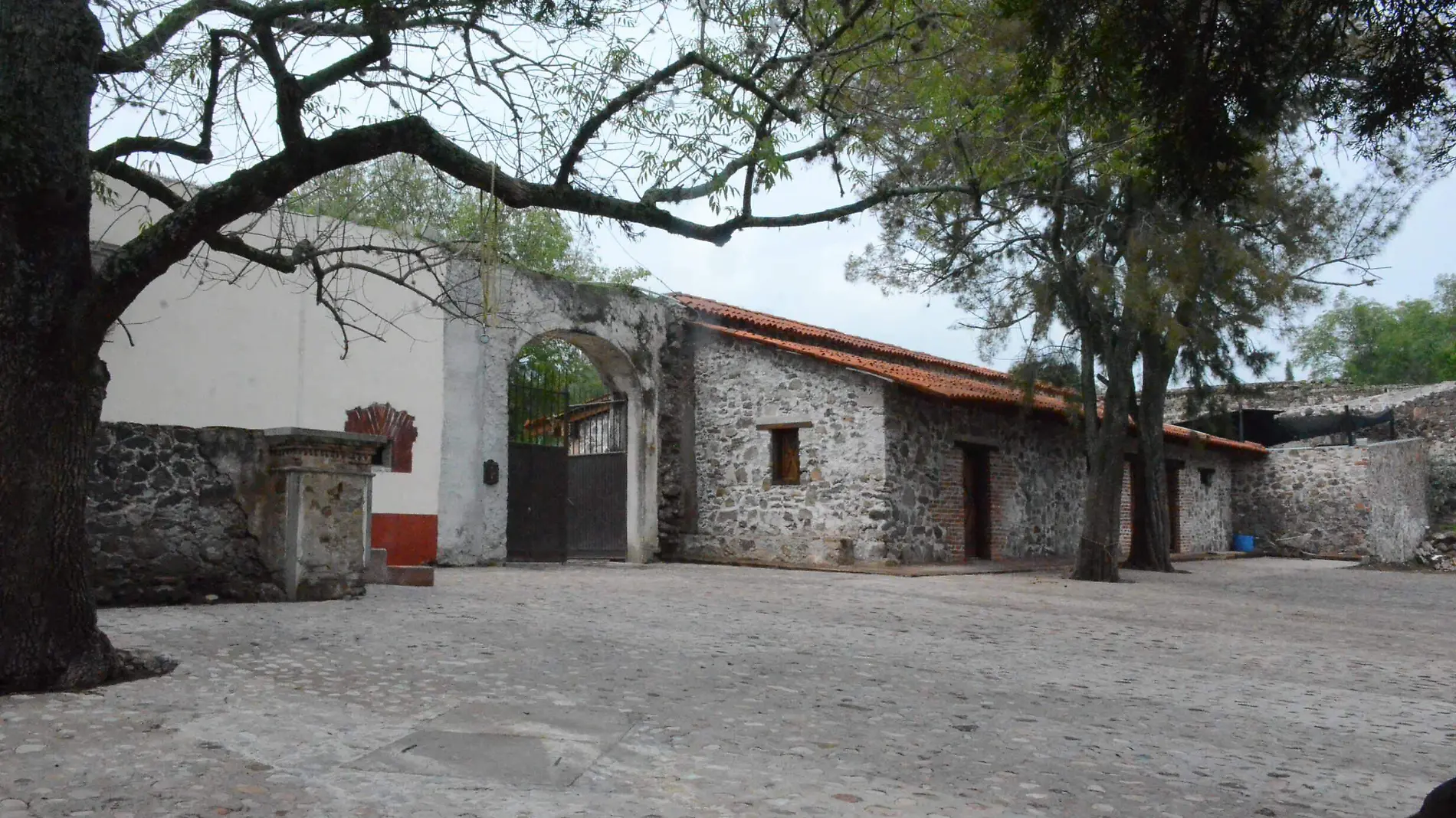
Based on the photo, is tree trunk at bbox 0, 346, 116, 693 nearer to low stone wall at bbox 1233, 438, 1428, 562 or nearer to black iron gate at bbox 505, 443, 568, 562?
black iron gate at bbox 505, 443, 568, 562

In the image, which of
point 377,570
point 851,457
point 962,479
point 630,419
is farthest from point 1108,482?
point 377,570

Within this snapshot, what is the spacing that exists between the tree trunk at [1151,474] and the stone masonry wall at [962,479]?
1.74 metres

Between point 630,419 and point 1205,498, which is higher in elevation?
point 630,419

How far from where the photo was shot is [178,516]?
311 inches

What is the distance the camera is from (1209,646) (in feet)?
26.2

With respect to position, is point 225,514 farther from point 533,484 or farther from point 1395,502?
point 1395,502

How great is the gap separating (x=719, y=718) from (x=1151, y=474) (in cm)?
1400

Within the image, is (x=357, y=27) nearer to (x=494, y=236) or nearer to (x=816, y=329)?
(x=494, y=236)

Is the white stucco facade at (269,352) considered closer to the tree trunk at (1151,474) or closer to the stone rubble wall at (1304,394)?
the tree trunk at (1151,474)

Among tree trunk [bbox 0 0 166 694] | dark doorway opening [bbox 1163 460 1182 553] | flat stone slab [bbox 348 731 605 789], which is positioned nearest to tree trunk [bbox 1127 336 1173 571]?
dark doorway opening [bbox 1163 460 1182 553]

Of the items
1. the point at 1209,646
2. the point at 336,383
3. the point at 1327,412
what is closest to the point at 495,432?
the point at 336,383

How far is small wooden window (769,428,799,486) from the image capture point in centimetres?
1641

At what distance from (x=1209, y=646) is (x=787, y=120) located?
5096 mm

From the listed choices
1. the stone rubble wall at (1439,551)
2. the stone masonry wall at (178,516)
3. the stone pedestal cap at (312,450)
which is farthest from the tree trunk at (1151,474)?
the stone masonry wall at (178,516)
